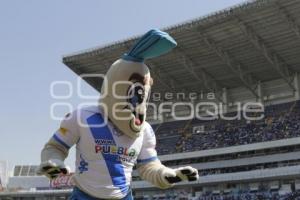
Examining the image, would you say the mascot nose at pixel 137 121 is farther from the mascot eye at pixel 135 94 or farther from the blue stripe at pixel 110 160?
the blue stripe at pixel 110 160

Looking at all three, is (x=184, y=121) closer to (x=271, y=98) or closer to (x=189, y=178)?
(x=271, y=98)

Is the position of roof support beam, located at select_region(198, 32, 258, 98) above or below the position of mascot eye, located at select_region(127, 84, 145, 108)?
above

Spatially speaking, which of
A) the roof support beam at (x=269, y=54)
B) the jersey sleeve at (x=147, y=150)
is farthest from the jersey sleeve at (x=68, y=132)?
the roof support beam at (x=269, y=54)

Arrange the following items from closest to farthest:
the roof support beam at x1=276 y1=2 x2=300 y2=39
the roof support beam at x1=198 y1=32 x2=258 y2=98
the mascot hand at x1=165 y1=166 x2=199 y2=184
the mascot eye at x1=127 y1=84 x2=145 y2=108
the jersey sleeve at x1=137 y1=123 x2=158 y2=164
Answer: the mascot hand at x1=165 y1=166 x2=199 y2=184
the mascot eye at x1=127 y1=84 x2=145 y2=108
the jersey sleeve at x1=137 y1=123 x2=158 y2=164
the roof support beam at x1=276 y1=2 x2=300 y2=39
the roof support beam at x1=198 y1=32 x2=258 y2=98

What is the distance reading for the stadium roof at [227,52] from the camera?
27812 millimetres

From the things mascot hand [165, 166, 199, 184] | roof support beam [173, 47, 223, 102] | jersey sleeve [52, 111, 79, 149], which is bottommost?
mascot hand [165, 166, 199, 184]

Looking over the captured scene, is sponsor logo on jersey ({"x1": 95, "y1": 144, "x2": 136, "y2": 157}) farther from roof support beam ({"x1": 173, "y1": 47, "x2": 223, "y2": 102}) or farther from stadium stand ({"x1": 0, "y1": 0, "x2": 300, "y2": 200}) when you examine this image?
roof support beam ({"x1": 173, "y1": 47, "x2": 223, "y2": 102})

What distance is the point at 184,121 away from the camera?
128 ft

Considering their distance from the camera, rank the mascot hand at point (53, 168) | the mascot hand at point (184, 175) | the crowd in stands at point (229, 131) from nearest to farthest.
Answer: the mascot hand at point (53, 168) < the mascot hand at point (184, 175) < the crowd in stands at point (229, 131)

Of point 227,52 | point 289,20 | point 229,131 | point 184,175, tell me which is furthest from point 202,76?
point 184,175

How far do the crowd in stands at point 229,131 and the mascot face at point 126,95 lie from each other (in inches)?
1062

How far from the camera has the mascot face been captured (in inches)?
187

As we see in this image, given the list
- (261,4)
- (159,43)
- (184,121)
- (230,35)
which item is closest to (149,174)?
(159,43)

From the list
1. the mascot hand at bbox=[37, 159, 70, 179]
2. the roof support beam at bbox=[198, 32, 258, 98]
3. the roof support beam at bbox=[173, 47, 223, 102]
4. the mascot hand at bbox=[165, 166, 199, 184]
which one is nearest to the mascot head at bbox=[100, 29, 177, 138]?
the mascot hand at bbox=[165, 166, 199, 184]
